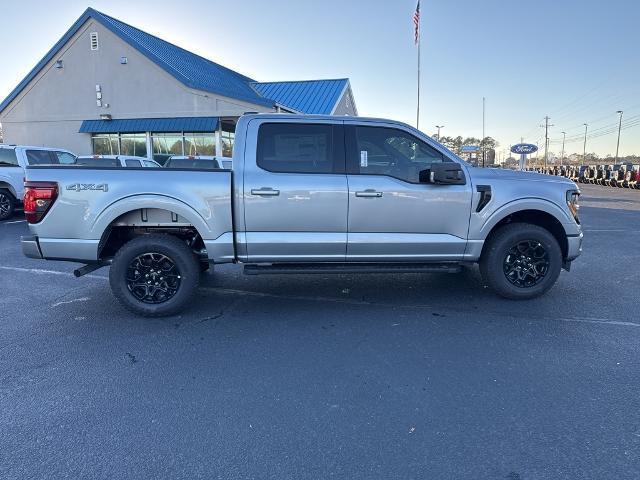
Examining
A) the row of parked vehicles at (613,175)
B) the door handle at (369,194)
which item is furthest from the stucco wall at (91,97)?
the row of parked vehicles at (613,175)

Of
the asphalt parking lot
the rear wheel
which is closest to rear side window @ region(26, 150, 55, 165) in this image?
the rear wheel

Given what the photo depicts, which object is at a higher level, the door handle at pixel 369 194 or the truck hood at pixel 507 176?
the truck hood at pixel 507 176

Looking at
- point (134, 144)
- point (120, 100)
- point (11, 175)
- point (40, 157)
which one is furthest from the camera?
point (134, 144)

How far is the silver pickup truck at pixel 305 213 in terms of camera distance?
423 cm

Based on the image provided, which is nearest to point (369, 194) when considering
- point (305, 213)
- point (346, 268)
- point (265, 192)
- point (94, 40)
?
point (305, 213)

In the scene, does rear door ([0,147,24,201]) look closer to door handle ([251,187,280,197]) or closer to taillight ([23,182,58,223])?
taillight ([23,182,58,223])

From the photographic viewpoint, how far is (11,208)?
1132 cm

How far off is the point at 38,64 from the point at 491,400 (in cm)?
2700

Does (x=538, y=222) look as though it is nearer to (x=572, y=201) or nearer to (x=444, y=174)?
(x=572, y=201)

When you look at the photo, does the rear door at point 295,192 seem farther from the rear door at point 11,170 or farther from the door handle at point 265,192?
the rear door at point 11,170

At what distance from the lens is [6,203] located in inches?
442

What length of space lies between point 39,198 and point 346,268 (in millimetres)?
3244

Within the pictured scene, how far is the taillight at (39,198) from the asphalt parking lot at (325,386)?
3.84ft

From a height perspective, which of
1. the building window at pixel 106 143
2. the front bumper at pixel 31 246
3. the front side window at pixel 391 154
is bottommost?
the front bumper at pixel 31 246
